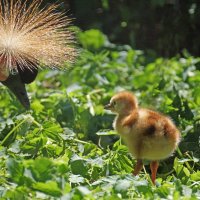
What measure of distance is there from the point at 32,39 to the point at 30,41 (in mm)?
15

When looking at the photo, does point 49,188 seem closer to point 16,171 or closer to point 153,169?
point 16,171

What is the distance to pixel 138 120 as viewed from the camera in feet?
10.4

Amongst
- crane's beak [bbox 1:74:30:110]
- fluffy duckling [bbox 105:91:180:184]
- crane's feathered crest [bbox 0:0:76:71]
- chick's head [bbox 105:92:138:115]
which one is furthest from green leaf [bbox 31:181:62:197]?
crane's beak [bbox 1:74:30:110]

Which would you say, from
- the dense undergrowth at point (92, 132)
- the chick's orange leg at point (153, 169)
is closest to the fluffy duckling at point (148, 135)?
the chick's orange leg at point (153, 169)

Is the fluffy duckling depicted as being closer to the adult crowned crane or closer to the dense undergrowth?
the dense undergrowth

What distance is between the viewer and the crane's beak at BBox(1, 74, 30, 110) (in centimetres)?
389

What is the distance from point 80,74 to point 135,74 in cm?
39

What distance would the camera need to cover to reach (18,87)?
155 inches

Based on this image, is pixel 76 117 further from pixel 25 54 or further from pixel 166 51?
pixel 166 51

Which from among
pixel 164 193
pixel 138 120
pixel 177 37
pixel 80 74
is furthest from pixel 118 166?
pixel 177 37

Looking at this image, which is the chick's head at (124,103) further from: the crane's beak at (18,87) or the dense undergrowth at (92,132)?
the crane's beak at (18,87)

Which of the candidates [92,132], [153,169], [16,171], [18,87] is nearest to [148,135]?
[153,169]

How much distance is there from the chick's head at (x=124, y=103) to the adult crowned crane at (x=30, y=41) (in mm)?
350

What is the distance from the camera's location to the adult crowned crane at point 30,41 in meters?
3.45
